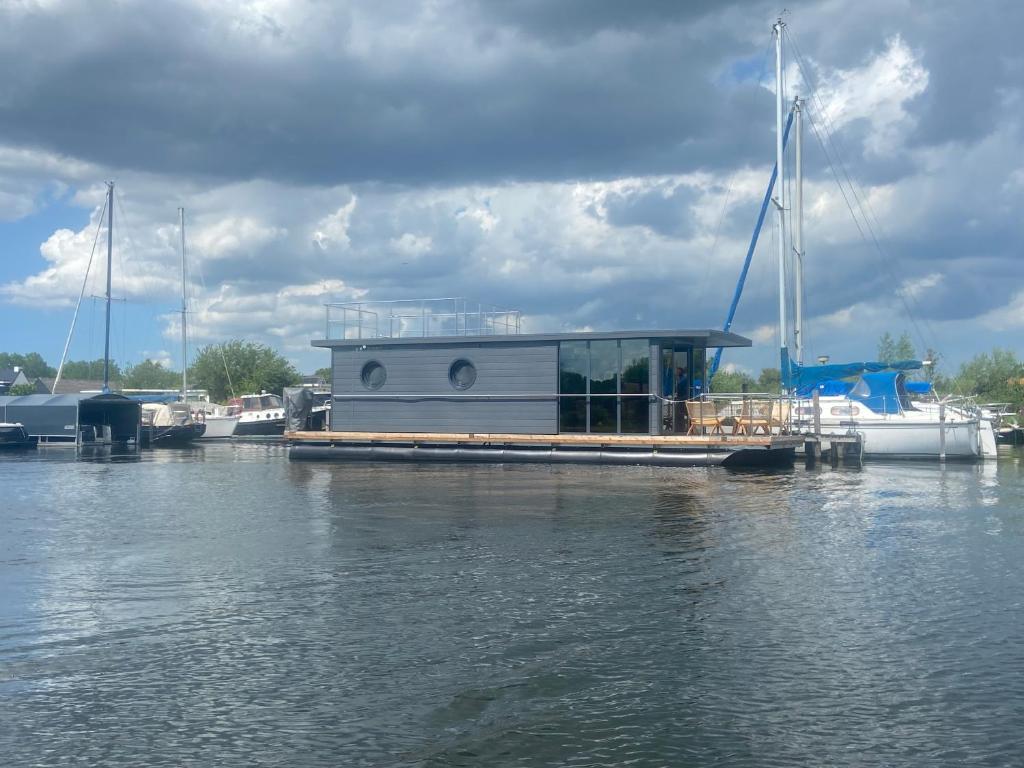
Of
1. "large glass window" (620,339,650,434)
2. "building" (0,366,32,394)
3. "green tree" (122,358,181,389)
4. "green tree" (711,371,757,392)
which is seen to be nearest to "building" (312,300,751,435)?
"large glass window" (620,339,650,434)

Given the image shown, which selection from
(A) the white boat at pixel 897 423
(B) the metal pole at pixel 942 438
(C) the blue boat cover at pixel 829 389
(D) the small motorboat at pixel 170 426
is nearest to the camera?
(B) the metal pole at pixel 942 438

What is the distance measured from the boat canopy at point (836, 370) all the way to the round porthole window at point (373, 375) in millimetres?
13753

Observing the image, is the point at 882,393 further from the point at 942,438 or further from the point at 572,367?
the point at 572,367

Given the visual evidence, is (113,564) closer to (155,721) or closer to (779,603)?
(155,721)

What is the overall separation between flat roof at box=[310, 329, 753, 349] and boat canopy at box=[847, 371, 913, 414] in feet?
15.7

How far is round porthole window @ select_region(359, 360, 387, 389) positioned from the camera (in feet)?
98.4

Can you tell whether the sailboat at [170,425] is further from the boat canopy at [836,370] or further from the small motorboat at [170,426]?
the boat canopy at [836,370]

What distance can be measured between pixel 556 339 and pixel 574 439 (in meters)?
2.89

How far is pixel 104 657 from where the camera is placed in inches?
328

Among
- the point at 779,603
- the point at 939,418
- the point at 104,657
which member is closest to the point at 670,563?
the point at 779,603

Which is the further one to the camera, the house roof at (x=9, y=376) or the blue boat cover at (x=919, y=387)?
the house roof at (x=9, y=376)

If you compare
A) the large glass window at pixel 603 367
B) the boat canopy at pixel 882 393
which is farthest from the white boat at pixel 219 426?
the boat canopy at pixel 882 393

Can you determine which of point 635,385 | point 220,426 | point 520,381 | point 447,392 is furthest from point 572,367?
point 220,426

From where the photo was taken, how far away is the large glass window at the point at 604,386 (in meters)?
26.9
